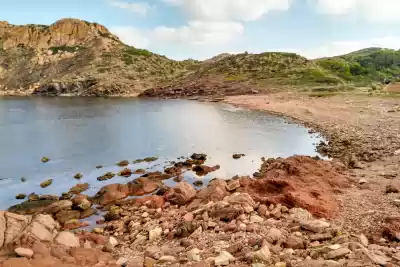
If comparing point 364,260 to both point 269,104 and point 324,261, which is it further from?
point 269,104

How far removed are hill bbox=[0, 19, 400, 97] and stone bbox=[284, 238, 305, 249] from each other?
89975 millimetres

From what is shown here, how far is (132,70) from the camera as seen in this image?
14788 cm

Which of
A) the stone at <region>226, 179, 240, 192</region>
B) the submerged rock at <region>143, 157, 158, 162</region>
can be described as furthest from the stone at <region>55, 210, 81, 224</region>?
the submerged rock at <region>143, 157, 158, 162</region>

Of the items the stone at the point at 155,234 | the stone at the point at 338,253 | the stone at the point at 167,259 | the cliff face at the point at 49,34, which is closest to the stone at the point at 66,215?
the stone at the point at 155,234

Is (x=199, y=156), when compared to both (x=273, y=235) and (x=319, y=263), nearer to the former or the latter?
(x=273, y=235)

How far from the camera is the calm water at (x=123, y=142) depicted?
105 ft

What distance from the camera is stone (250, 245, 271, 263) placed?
38.8ft

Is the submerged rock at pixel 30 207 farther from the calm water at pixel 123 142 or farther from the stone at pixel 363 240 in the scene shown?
the stone at pixel 363 240

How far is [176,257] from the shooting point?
1384 centimetres

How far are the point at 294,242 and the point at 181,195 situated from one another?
1147 centimetres

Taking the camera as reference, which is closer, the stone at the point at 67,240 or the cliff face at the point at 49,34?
the stone at the point at 67,240

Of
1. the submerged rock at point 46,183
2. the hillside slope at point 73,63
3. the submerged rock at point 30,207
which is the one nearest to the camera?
the submerged rock at point 30,207

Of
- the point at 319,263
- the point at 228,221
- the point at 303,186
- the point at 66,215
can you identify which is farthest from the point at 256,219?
the point at 66,215

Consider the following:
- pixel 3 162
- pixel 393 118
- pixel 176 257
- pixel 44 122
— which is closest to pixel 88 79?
pixel 44 122
